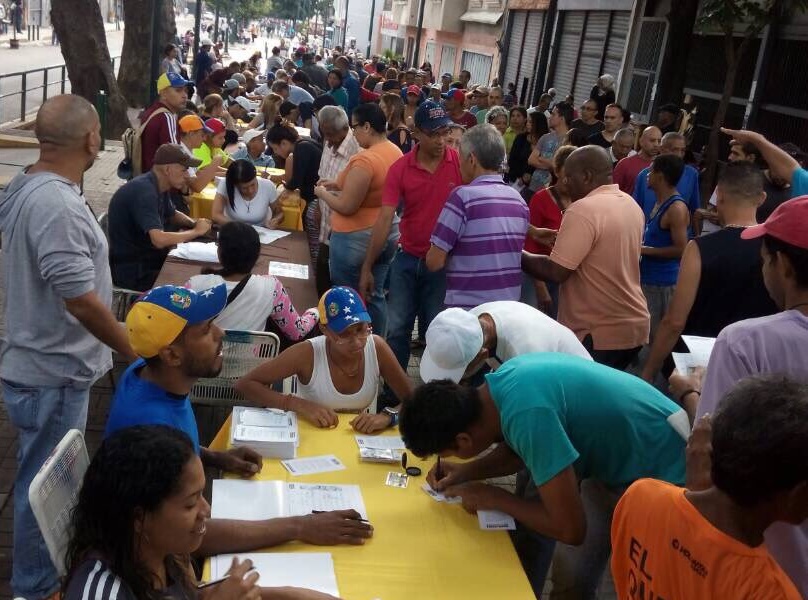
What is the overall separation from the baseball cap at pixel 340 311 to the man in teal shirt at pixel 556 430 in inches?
38.2

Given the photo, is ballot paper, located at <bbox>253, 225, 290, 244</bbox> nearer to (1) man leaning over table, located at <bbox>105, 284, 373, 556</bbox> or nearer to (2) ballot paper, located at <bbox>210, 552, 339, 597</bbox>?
(1) man leaning over table, located at <bbox>105, 284, 373, 556</bbox>

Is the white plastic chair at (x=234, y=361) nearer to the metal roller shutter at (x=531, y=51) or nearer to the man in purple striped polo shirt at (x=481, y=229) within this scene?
the man in purple striped polo shirt at (x=481, y=229)

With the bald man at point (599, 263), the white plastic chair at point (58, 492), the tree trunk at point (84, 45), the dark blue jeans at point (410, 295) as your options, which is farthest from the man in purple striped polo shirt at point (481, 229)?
the tree trunk at point (84, 45)

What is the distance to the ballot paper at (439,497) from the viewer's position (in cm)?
300

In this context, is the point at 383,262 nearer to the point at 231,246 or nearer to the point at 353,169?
the point at 353,169

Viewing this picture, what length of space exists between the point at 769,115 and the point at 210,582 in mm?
10891

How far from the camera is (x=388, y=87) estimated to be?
15312 mm

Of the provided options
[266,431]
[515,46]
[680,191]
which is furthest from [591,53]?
[266,431]

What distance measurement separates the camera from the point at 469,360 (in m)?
3.20

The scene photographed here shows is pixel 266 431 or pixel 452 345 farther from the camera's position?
pixel 266 431

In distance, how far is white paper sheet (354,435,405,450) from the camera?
3379 millimetres

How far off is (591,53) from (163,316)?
707 inches

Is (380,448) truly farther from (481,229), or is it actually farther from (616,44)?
(616,44)

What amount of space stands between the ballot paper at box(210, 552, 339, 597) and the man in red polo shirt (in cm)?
283
